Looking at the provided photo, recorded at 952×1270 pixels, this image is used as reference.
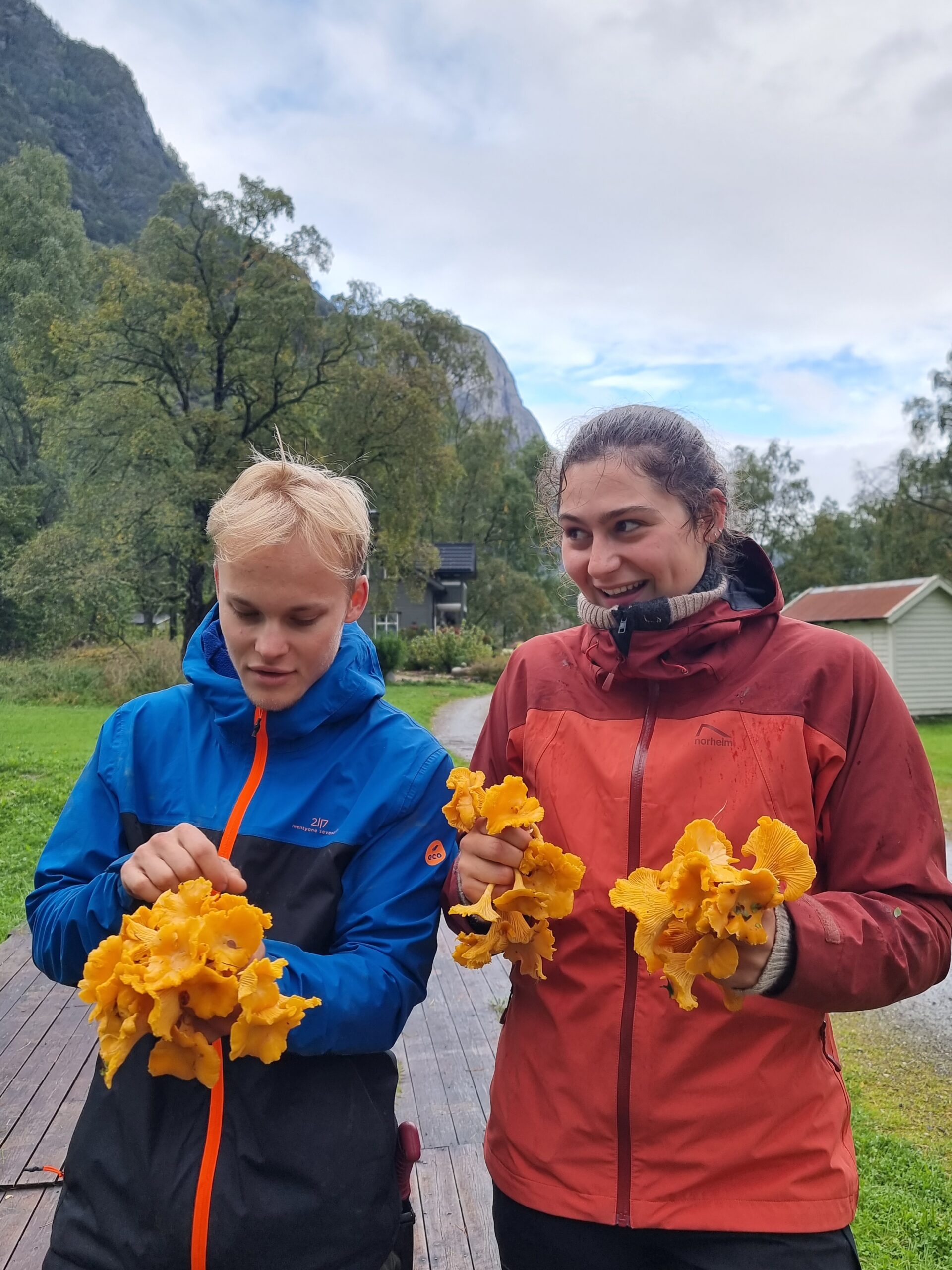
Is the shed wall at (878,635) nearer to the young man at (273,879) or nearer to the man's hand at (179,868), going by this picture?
the young man at (273,879)

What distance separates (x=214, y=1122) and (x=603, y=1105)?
681 millimetres

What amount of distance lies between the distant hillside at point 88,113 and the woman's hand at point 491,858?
3609 inches

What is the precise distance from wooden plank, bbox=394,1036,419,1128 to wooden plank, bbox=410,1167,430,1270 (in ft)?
0.88

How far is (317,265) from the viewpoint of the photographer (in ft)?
86.3

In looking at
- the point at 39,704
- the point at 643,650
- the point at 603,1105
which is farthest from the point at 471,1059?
the point at 39,704

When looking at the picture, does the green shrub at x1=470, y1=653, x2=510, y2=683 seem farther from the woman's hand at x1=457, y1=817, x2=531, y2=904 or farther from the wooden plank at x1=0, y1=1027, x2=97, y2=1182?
the woman's hand at x1=457, y1=817, x2=531, y2=904

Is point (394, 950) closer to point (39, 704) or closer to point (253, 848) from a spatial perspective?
point (253, 848)

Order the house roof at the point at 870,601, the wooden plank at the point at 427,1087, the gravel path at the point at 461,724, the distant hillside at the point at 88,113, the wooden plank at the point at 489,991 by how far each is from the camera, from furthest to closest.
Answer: the distant hillside at the point at 88,113
the house roof at the point at 870,601
the gravel path at the point at 461,724
the wooden plank at the point at 489,991
the wooden plank at the point at 427,1087

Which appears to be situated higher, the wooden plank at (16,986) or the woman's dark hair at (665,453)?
the woman's dark hair at (665,453)

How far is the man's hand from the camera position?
4.86 feet

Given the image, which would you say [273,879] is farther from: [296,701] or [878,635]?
[878,635]

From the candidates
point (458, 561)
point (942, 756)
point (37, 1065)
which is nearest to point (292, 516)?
point (37, 1065)

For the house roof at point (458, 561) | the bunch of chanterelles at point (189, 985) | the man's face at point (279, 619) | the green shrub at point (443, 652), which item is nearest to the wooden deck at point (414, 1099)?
the bunch of chanterelles at point (189, 985)

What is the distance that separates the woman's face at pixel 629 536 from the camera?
5.82ft
